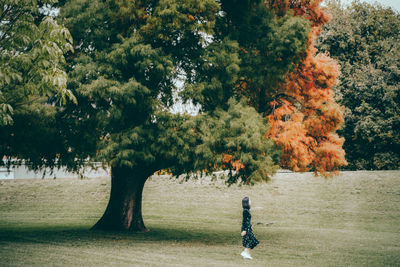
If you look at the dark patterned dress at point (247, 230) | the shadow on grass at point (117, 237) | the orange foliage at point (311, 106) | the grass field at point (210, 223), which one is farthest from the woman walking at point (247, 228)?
the orange foliage at point (311, 106)

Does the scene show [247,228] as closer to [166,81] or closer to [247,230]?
[247,230]

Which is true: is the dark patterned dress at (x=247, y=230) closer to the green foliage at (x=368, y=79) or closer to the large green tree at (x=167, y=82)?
the large green tree at (x=167, y=82)

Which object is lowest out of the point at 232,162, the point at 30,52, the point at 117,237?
the point at 117,237

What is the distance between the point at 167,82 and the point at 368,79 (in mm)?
25148

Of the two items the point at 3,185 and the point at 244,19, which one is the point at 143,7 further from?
the point at 3,185

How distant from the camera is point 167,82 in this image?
628 inches

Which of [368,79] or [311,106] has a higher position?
[368,79]

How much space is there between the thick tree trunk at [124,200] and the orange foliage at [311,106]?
18.4 feet

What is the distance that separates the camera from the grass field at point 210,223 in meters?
12.3

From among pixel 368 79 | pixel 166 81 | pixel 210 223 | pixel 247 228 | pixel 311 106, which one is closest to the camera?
pixel 247 228

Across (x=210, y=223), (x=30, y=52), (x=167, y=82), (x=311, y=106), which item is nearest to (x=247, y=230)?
(x=167, y=82)

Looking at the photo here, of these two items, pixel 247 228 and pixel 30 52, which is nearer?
pixel 30 52

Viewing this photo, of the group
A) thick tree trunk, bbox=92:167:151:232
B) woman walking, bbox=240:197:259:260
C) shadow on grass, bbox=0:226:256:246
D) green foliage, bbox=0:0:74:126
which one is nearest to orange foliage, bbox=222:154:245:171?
woman walking, bbox=240:197:259:260

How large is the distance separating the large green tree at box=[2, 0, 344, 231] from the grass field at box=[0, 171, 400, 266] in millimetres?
2653
